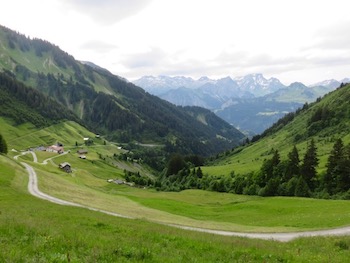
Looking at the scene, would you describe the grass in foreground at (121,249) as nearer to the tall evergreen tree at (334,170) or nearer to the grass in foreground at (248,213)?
the grass in foreground at (248,213)

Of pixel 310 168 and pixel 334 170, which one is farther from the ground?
pixel 334 170

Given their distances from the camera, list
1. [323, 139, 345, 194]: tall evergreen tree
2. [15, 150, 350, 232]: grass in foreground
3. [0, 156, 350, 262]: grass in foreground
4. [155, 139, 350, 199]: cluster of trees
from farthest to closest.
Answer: [323, 139, 345, 194]: tall evergreen tree, [155, 139, 350, 199]: cluster of trees, [15, 150, 350, 232]: grass in foreground, [0, 156, 350, 262]: grass in foreground

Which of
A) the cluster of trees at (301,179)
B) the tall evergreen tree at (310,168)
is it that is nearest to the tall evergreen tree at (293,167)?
the cluster of trees at (301,179)

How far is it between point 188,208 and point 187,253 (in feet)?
183

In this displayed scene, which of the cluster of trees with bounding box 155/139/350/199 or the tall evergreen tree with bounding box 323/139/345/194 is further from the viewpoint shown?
the tall evergreen tree with bounding box 323/139/345/194

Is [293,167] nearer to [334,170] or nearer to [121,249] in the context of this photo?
[334,170]

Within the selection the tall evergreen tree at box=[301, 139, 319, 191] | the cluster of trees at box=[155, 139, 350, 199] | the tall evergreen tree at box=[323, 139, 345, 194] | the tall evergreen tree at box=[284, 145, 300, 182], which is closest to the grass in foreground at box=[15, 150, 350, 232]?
the cluster of trees at box=[155, 139, 350, 199]

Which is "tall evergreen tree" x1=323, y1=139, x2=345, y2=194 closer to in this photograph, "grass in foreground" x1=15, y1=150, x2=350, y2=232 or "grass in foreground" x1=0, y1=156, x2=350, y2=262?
"grass in foreground" x1=15, y1=150, x2=350, y2=232

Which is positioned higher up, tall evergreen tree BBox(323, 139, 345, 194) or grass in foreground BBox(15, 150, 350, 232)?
tall evergreen tree BBox(323, 139, 345, 194)

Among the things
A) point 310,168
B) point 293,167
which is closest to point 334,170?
point 310,168

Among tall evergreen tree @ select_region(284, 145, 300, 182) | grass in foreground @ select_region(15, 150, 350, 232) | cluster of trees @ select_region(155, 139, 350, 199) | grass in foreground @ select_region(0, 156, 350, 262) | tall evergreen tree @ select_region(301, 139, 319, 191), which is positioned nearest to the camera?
grass in foreground @ select_region(0, 156, 350, 262)

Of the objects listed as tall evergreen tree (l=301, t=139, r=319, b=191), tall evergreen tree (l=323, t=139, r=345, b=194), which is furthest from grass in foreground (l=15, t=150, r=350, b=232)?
→ tall evergreen tree (l=301, t=139, r=319, b=191)

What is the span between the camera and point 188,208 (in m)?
70.8

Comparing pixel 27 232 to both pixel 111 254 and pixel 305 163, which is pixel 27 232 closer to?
pixel 111 254
